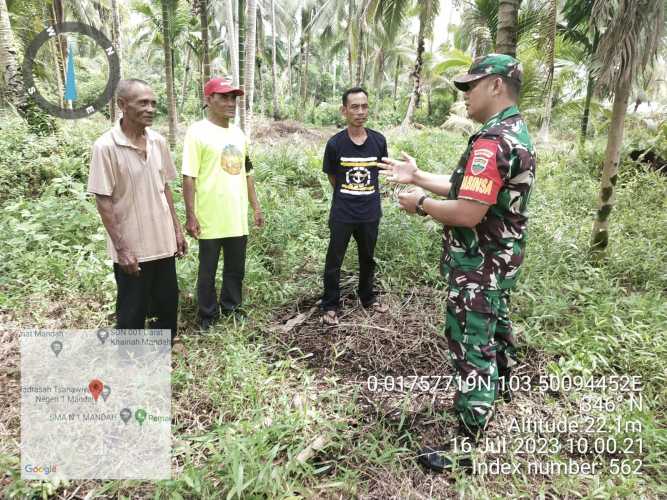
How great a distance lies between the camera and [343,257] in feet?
10.9

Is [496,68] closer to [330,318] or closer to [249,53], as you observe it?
[330,318]

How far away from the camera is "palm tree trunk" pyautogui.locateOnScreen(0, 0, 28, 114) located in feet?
18.2

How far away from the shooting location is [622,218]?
16.9 feet

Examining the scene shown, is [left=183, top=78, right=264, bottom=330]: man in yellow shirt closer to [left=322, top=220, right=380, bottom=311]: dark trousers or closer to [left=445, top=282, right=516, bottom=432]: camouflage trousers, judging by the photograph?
[left=322, top=220, right=380, bottom=311]: dark trousers

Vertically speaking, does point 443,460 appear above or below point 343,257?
below

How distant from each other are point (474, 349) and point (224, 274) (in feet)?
6.63

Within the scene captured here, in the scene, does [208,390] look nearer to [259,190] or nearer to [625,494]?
[625,494]

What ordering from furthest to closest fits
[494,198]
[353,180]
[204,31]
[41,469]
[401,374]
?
[204,31] < [353,180] < [401,374] < [41,469] < [494,198]

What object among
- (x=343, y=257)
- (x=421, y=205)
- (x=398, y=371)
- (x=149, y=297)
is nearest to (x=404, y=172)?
(x=421, y=205)

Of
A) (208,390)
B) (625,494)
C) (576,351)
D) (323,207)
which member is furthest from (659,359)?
(323,207)

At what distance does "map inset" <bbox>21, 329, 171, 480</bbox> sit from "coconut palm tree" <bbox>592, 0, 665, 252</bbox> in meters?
4.33

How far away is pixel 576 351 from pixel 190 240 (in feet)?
11.9

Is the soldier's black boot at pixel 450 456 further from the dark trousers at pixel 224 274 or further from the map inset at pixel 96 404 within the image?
the dark trousers at pixel 224 274

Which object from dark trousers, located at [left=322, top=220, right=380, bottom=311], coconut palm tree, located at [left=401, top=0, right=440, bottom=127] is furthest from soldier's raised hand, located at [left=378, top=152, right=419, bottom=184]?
coconut palm tree, located at [left=401, top=0, right=440, bottom=127]
